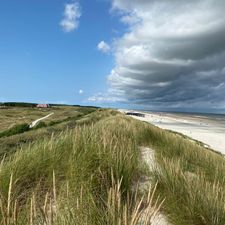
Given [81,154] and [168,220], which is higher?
[81,154]

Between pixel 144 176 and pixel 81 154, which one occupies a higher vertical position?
pixel 81 154

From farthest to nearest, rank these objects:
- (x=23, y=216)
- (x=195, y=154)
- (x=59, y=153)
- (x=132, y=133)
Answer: (x=132, y=133), (x=195, y=154), (x=59, y=153), (x=23, y=216)

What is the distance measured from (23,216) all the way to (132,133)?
6984mm

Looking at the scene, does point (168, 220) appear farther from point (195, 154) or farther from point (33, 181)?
point (195, 154)

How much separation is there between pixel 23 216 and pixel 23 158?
1.71 m

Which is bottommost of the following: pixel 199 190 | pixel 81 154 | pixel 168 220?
pixel 168 220

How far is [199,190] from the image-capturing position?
3.94 metres

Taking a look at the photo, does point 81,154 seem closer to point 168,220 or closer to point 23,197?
point 23,197

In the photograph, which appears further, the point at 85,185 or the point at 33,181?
the point at 33,181

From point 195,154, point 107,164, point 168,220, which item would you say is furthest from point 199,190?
point 195,154

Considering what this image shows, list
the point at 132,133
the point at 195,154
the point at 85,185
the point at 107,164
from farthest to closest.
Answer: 1. the point at 132,133
2. the point at 195,154
3. the point at 107,164
4. the point at 85,185

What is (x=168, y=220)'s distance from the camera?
147 inches

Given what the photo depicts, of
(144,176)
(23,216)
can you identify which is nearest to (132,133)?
(144,176)

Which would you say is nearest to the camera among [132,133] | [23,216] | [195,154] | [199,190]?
[23,216]
